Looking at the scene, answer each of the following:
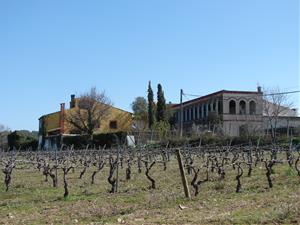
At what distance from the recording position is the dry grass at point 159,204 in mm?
8477

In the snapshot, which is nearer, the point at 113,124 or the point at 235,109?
the point at 235,109

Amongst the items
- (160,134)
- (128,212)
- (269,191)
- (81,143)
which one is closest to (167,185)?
(269,191)

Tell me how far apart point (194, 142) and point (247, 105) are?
77.1 feet

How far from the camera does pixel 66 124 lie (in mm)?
61344

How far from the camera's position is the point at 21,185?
17.4 m

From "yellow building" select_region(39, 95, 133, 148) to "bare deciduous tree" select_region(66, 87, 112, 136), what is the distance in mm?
730

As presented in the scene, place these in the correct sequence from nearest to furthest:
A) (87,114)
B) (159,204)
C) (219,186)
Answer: (159,204) → (219,186) → (87,114)

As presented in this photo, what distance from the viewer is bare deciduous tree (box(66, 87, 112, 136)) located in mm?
58153

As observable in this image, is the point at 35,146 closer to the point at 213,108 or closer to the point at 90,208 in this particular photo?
the point at 213,108

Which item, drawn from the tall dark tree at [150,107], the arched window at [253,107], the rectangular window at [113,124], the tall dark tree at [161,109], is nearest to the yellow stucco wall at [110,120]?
the rectangular window at [113,124]

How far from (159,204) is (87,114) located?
4882cm

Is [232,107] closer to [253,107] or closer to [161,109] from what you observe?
[253,107]

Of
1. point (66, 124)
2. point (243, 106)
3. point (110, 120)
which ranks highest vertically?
point (243, 106)

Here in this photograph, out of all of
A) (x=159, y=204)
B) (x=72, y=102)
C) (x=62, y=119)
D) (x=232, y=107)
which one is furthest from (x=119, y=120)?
(x=159, y=204)
